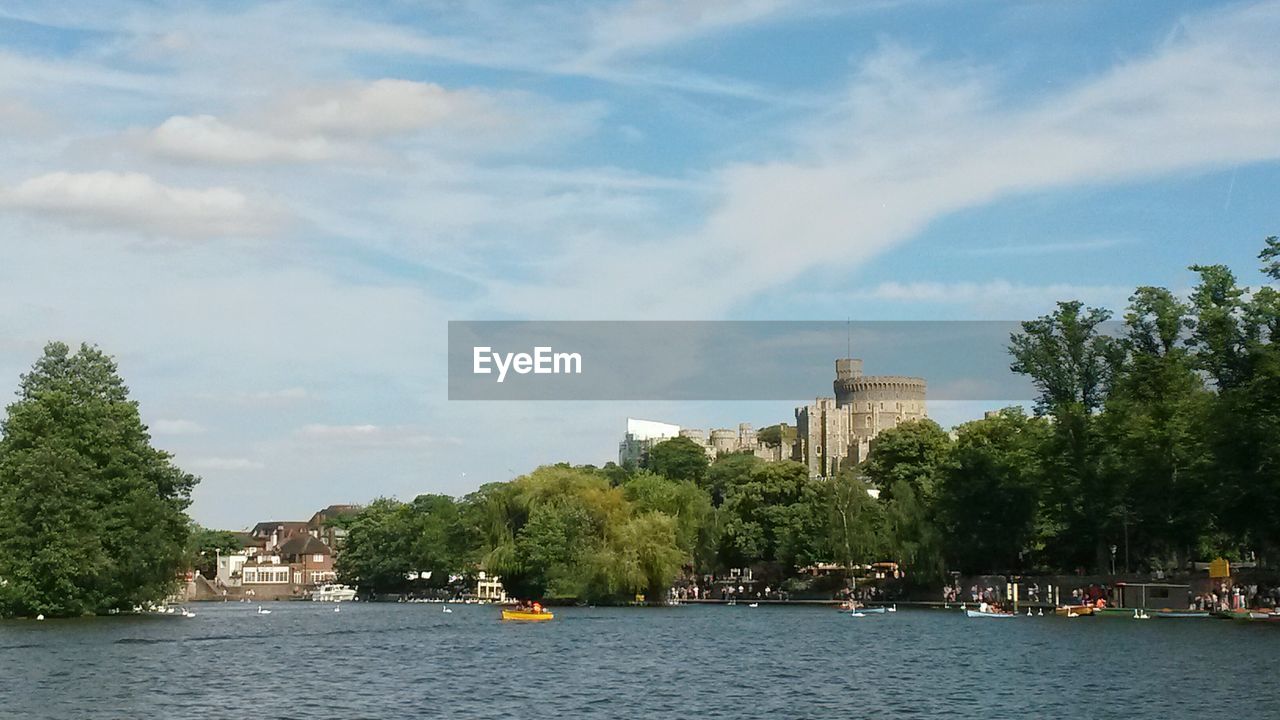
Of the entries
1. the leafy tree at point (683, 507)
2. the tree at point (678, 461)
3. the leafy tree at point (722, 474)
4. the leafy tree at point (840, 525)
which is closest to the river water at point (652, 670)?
the leafy tree at point (840, 525)

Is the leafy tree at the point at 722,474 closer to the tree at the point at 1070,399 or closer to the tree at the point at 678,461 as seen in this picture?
the tree at the point at 678,461

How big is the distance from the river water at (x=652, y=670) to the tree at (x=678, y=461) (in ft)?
315

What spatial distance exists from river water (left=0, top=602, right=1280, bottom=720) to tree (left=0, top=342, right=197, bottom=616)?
84.8 inches

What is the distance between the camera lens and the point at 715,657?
2429 inches

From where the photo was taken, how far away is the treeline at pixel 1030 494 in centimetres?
8125

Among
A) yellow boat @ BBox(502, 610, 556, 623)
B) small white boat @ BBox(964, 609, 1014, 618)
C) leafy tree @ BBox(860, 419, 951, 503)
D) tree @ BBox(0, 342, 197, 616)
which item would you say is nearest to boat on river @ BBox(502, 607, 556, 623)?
yellow boat @ BBox(502, 610, 556, 623)

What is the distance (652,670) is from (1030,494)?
49002 millimetres

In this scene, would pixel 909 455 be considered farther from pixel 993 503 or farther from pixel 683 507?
pixel 993 503

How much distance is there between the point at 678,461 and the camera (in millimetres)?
183125

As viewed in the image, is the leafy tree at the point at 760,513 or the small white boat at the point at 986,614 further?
the leafy tree at the point at 760,513

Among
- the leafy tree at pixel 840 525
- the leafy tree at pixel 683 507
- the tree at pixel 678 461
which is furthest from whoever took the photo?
the tree at pixel 678 461

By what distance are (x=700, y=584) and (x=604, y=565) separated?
103 feet

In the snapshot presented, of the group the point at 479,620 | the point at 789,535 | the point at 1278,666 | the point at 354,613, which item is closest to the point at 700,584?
the point at 789,535

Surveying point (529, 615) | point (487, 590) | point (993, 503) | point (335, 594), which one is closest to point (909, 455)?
point (993, 503)
